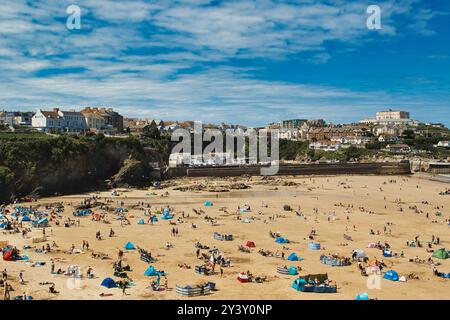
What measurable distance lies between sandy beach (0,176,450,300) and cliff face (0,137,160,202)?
127 inches

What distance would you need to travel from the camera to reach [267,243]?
24438 millimetres

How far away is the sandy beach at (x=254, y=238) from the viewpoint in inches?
649

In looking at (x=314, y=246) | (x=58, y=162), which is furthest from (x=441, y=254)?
(x=58, y=162)

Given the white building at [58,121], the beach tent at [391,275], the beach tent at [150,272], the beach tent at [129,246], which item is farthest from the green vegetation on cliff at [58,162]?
the beach tent at [391,275]

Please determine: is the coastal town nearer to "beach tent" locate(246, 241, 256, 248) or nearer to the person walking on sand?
"beach tent" locate(246, 241, 256, 248)

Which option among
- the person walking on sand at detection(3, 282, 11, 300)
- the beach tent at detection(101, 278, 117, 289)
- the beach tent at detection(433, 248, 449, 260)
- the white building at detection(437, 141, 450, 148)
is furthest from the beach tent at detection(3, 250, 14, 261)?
the white building at detection(437, 141, 450, 148)

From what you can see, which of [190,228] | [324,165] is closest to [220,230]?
[190,228]

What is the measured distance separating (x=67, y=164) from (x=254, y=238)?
93.3ft

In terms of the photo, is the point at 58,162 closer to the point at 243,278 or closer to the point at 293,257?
the point at 293,257

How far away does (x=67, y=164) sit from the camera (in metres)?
46.9

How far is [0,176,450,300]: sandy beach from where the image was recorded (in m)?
16.5

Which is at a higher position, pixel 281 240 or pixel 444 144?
pixel 444 144
